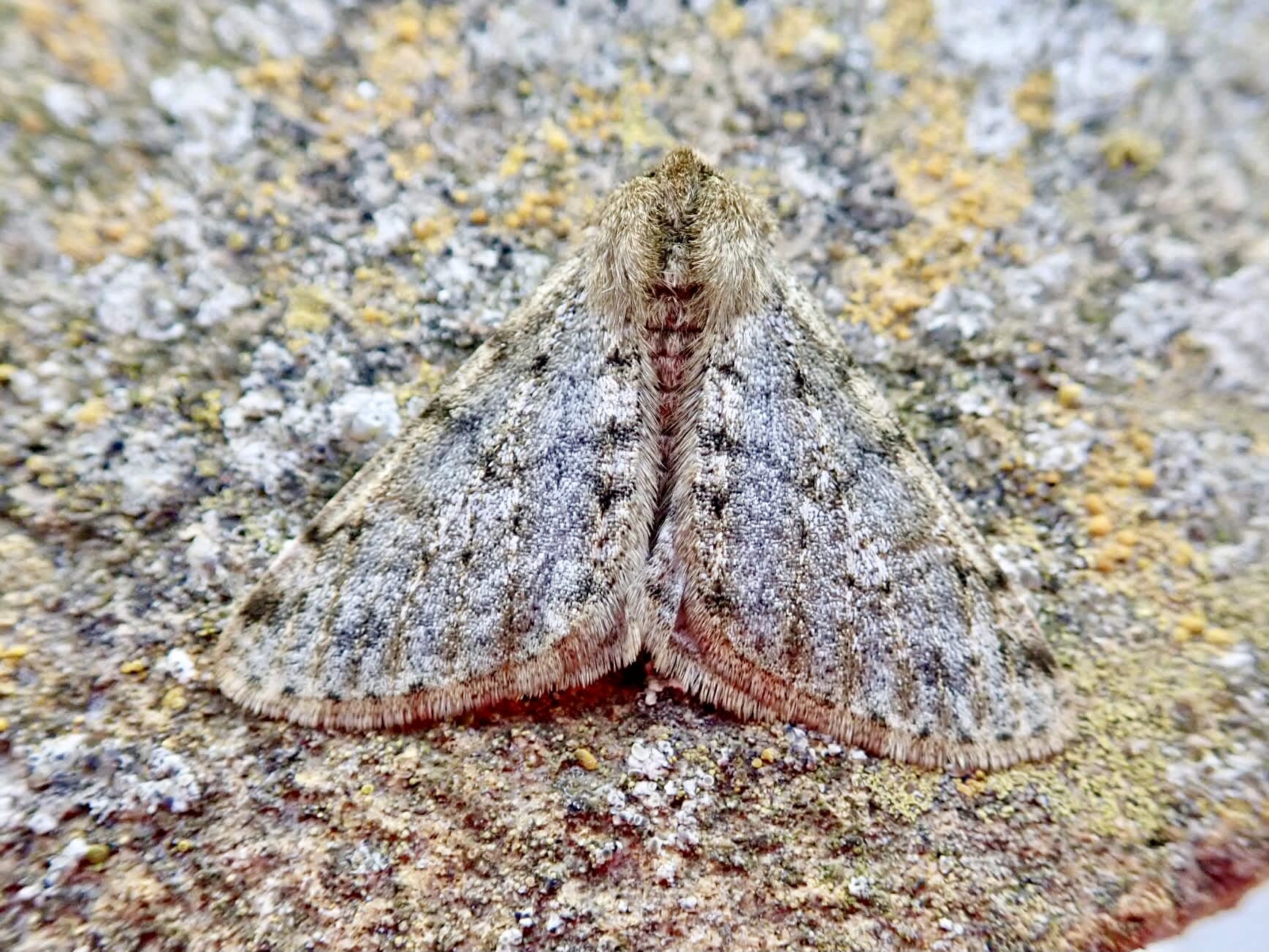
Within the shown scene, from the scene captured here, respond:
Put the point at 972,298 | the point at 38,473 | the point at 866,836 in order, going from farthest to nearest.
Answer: the point at 972,298 → the point at 38,473 → the point at 866,836

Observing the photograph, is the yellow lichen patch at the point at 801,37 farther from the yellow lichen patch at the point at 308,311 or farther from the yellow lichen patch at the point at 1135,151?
the yellow lichen patch at the point at 308,311

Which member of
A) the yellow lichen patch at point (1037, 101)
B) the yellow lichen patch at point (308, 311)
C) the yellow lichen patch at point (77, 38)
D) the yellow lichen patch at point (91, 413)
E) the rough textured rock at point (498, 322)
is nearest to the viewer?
the rough textured rock at point (498, 322)

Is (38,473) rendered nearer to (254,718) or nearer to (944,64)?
(254,718)

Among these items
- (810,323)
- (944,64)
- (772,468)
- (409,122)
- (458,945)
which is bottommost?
(458,945)

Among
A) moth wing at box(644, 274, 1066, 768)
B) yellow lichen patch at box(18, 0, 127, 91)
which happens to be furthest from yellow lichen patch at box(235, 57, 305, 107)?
moth wing at box(644, 274, 1066, 768)

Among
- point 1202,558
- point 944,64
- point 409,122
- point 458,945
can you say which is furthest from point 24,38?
point 1202,558

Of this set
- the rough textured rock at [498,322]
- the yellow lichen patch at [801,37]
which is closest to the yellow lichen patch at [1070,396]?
the rough textured rock at [498,322]

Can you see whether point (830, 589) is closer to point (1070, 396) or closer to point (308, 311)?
point (1070, 396)
